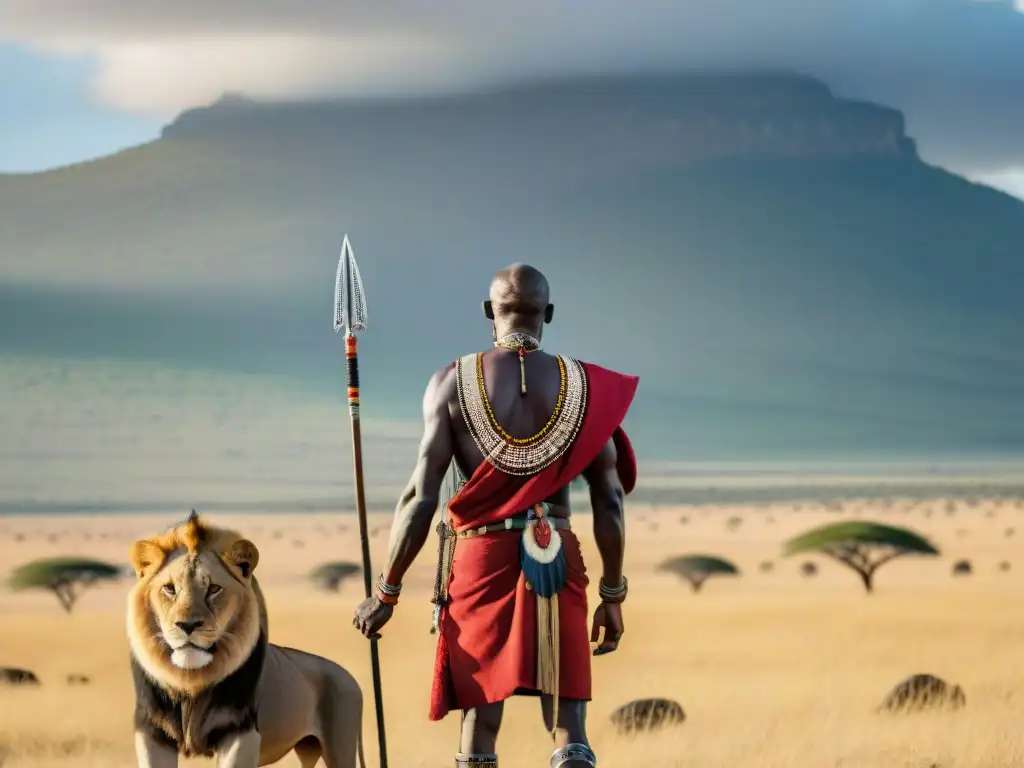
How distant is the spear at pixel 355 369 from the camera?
848 cm

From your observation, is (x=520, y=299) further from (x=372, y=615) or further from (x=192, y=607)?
(x=192, y=607)

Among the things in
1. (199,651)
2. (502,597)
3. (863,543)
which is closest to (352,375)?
(502,597)

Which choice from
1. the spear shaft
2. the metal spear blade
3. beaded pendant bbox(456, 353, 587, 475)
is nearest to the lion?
the spear shaft

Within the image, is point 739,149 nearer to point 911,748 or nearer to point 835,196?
point 835,196

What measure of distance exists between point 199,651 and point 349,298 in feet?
6.13

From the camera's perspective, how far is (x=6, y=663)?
24594mm

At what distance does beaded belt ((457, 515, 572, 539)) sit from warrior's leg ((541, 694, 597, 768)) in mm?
703

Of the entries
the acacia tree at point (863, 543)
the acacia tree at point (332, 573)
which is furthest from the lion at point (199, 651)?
the acacia tree at point (332, 573)

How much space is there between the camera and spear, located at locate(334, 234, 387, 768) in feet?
27.8

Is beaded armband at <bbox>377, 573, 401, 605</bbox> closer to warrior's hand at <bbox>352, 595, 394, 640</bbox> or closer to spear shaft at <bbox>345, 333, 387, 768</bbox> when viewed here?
warrior's hand at <bbox>352, 595, 394, 640</bbox>

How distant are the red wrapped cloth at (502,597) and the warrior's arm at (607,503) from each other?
0.06 metres

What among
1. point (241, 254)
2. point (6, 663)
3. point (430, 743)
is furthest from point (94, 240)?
point (430, 743)

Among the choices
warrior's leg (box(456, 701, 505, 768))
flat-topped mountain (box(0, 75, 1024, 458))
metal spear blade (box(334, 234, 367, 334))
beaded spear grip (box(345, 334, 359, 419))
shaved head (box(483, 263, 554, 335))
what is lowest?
warrior's leg (box(456, 701, 505, 768))

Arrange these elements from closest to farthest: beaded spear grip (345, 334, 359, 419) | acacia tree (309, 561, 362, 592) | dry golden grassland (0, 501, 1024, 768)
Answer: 1. beaded spear grip (345, 334, 359, 419)
2. dry golden grassland (0, 501, 1024, 768)
3. acacia tree (309, 561, 362, 592)
